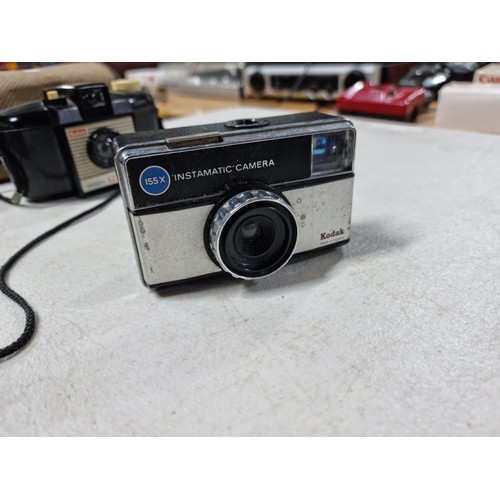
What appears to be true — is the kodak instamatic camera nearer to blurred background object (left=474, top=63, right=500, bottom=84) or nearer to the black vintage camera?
the black vintage camera

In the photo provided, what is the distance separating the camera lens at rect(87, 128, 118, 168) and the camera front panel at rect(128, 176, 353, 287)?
341 mm

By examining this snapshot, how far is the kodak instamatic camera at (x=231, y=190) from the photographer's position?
1.41 feet

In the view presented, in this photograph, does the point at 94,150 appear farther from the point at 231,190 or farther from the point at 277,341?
the point at 277,341

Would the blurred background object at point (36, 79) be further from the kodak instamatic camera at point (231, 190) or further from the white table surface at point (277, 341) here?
the kodak instamatic camera at point (231, 190)

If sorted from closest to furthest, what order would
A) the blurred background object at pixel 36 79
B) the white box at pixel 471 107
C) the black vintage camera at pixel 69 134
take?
the black vintage camera at pixel 69 134, the blurred background object at pixel 36 79, the white box at pixel 471 107

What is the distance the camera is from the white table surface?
0.34 metres

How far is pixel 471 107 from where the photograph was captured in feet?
3.36

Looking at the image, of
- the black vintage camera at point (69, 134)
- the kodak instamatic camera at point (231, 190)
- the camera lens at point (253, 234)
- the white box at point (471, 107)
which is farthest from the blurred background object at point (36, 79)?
the white box at point (471, 107)

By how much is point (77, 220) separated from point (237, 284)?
0.36 metres

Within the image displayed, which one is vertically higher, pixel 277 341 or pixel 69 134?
pixel 69 134

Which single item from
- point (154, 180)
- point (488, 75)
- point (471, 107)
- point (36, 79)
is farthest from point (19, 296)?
point (488, 75)

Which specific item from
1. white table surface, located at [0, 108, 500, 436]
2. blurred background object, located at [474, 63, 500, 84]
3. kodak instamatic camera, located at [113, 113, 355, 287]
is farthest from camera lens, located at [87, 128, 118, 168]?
blurred background object, located at [474, 63, 500, 84]

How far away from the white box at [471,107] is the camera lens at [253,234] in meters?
0.82

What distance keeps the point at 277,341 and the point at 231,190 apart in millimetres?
176
